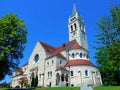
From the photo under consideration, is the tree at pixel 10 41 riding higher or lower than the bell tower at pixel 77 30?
lower

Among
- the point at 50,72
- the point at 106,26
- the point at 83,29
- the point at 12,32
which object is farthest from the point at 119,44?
the point at 83,29

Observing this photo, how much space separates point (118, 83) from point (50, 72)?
778 inches

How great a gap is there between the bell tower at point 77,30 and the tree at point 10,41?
107 feet

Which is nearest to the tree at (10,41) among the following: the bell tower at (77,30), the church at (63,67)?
the church at (63,67)

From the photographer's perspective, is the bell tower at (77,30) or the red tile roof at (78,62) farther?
the bell tower at (77,30)

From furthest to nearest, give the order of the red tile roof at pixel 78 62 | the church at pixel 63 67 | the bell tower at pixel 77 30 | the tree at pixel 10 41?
the bell tower at pixel 77 30
the red tile roof at pixel 78 62
the church at pixel 63 67
the tree at pixel 10 41

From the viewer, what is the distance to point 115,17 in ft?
85.8

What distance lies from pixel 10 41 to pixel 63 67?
69.4 ft

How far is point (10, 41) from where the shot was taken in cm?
3662

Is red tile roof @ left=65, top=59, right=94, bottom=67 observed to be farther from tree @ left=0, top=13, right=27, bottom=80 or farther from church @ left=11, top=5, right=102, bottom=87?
tree @ left=0, top=13, right=27, bottom=80

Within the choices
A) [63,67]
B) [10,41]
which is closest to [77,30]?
[63,67]

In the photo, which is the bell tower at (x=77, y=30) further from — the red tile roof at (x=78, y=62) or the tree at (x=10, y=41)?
the tree at (x=10, y=41)

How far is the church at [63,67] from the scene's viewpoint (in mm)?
51562

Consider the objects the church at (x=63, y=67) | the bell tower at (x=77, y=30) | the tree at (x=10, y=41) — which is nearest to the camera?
the tree at (x=10, y=41)
